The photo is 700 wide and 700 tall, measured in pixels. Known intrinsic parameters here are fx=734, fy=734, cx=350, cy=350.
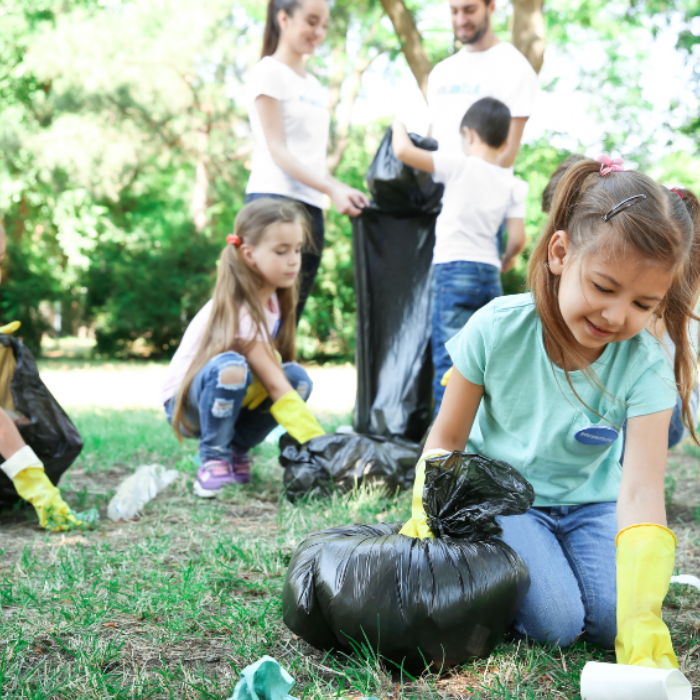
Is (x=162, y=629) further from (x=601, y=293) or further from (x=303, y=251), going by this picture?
(x=303, y=251)

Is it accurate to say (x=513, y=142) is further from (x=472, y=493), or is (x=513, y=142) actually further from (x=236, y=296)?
(x=472, y=493)

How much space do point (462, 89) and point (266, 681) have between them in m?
2.94

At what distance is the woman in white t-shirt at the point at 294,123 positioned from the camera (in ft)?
11.0

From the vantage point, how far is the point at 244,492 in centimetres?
297

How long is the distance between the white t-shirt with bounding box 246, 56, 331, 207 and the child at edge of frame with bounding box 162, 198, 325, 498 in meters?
0.22

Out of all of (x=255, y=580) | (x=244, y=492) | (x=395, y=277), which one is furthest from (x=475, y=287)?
(x=255, y=580)

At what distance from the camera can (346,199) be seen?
330 centimetres

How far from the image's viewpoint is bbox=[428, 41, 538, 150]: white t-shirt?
3.47 metres

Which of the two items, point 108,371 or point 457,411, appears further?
point 108,371

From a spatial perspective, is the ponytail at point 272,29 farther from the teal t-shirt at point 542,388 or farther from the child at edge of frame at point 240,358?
the teal t-shirt at point 542,388

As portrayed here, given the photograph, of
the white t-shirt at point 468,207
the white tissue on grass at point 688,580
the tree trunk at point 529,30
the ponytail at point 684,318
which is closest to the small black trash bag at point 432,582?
the ponytail at point 684,318

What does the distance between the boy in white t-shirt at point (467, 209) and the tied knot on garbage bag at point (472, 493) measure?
167 centimetres

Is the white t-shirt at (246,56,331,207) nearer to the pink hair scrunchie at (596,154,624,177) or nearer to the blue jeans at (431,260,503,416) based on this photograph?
the blue jeans at (431,260,503,416)

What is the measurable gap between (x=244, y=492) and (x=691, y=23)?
6018mm
